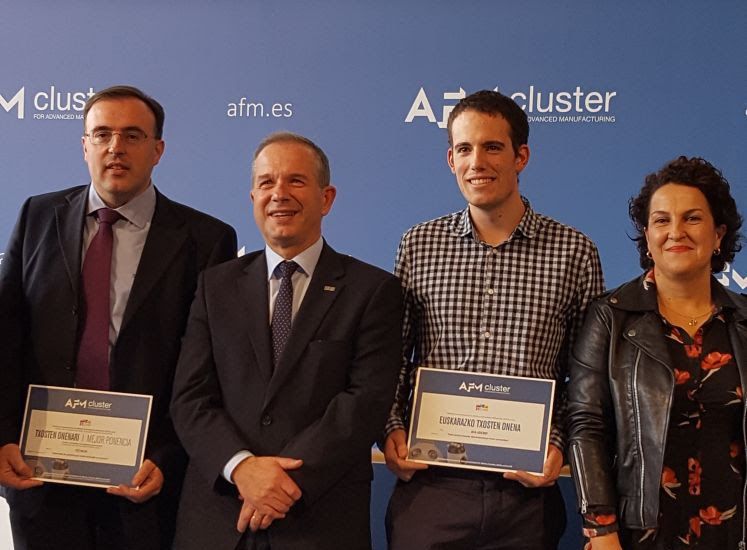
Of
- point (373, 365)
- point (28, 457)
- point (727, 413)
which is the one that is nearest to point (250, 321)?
point (373, 365)

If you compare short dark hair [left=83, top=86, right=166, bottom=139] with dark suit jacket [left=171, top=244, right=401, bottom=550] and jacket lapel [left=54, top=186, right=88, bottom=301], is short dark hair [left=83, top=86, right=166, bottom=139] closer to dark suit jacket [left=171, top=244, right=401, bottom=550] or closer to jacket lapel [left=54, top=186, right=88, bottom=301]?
jacket lapel [left=54, top=186, right=88, bottom=301]

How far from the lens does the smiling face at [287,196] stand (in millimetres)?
2406

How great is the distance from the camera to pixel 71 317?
251 cm

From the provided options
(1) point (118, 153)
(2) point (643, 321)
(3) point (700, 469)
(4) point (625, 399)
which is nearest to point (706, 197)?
(2) point (643, 321)

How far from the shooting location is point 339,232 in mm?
4301

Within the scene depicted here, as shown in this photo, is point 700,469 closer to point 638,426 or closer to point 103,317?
point 638,426

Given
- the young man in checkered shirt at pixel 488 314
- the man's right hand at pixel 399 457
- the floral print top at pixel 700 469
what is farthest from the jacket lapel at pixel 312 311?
the floral print top at pixel 700 469

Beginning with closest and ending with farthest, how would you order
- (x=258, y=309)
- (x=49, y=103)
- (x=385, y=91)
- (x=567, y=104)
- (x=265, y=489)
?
1. (x=265, y=489)
2. (x=258, y=309)
3. (x=567, y=104)
4. (x=385, y=91)
5. (x=49, y=103)

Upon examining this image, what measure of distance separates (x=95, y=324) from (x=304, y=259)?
2.12ft

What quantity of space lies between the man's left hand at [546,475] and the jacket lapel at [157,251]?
1.15 metres

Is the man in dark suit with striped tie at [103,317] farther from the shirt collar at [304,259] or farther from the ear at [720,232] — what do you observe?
the ear at [720,232]

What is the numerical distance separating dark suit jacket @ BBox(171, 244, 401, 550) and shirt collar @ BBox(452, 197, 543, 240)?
1.02ft

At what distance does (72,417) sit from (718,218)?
6.21 feet

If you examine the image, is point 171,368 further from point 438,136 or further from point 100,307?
point 438,136
